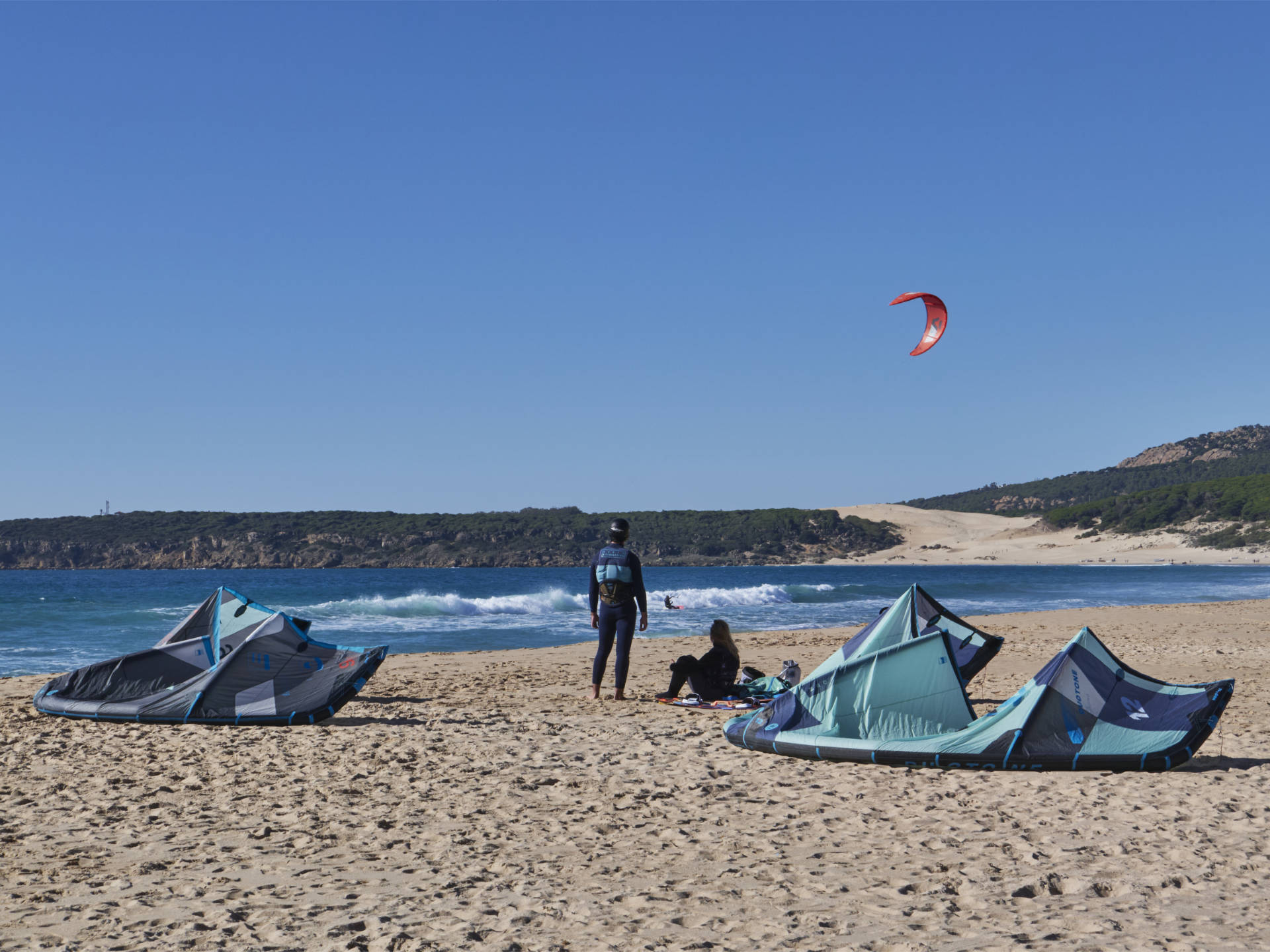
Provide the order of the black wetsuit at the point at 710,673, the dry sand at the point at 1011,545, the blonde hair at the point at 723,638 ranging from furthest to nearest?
the dry sand at the point at 1011,545 → the blonde hair at the point at 723,638 → the black wetsuit at the point at 710,673

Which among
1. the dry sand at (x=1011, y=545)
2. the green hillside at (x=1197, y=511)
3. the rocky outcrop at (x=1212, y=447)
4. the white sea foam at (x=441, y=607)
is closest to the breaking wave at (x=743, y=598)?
the white sea foam at (x=441, y=607)

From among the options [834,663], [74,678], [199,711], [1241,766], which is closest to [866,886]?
[834,663]

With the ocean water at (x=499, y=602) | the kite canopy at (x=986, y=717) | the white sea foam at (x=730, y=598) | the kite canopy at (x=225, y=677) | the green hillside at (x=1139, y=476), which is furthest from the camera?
the green hillside at (x=1139, y=476)

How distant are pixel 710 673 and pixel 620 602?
1.12 meters

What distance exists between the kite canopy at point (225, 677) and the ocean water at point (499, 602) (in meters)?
7.64

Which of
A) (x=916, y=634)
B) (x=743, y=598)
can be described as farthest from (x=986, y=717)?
(x=743, y=598)

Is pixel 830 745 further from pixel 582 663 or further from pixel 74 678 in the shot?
pixel 582 663

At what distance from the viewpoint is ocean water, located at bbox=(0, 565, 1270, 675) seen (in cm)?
2142

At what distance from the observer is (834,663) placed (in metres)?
7.24

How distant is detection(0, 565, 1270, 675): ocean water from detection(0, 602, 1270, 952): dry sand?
1048 centimetres

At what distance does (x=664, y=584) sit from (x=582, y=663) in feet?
156

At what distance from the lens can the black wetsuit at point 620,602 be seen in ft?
30.4

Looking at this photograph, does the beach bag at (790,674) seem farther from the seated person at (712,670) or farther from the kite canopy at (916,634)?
the kite canopy at (916,634)

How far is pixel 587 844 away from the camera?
4918 millimetres
